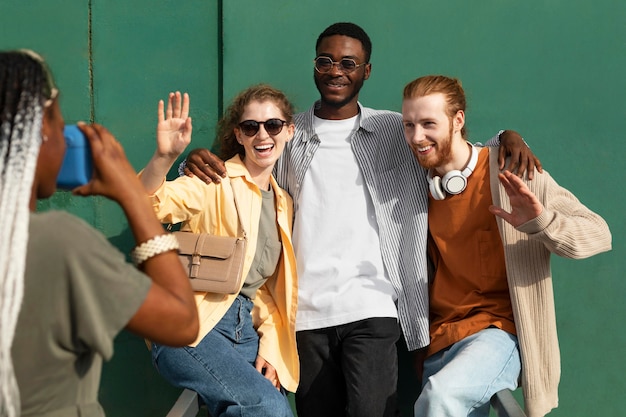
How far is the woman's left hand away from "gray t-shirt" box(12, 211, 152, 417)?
1843mm

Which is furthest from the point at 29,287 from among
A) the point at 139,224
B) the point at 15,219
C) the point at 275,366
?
the point at 275,366

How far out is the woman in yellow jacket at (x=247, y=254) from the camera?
3.36 metres

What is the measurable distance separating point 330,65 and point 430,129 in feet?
1.96

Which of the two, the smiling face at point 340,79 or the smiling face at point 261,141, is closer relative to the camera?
the smiling face at point 261,141

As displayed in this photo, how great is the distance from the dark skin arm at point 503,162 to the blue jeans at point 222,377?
2.12 ft

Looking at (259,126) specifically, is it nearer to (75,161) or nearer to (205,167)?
(205,167)

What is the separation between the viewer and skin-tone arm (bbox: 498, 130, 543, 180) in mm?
3559

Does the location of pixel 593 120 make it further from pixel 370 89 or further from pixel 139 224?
pixel 139 224

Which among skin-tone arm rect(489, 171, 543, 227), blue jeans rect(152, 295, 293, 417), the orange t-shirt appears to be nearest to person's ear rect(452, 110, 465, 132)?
the orange t-shirt

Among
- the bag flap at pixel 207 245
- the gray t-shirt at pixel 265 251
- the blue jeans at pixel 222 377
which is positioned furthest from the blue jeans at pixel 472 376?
the bag flap at pixel 207 245

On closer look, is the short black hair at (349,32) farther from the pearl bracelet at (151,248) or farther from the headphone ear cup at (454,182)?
the pearl bracelet at (151,248)

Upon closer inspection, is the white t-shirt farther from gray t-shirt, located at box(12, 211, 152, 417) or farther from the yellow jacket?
gray t-shirt, located at box(12, 211, 152, 417)

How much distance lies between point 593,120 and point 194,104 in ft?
6.49

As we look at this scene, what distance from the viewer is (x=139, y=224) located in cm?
192
